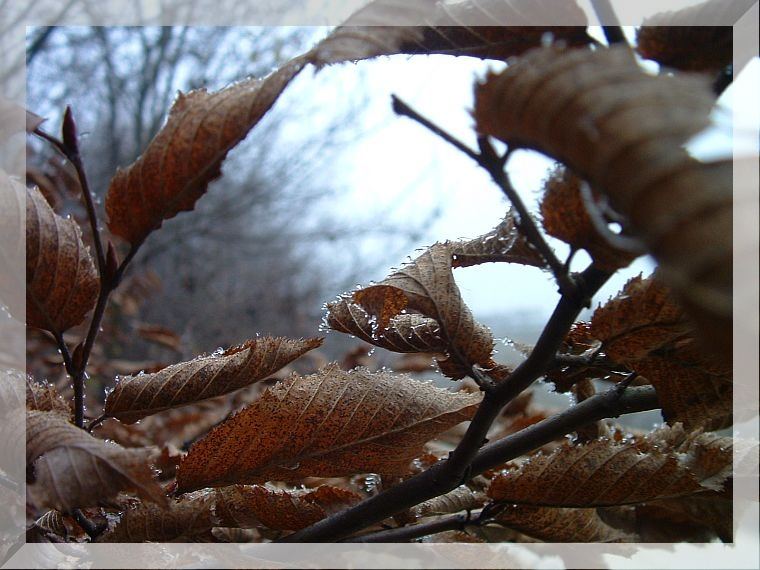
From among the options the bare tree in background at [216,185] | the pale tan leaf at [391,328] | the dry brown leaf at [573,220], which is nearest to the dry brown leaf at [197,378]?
the pale tan leaf at [391,328]

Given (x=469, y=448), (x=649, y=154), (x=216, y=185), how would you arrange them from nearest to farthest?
(x=649, y=154)
(x=469, y=448)
(x=216, y=185)

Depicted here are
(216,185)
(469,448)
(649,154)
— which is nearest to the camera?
(649,154)

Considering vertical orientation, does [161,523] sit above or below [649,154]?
below

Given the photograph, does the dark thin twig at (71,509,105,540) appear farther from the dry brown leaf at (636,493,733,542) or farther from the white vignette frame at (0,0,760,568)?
the dry brown leaf at (636,493,733,542)

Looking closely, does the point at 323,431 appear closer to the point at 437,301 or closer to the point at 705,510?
the point at 437,301

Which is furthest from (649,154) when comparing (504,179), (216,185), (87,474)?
(216,185)

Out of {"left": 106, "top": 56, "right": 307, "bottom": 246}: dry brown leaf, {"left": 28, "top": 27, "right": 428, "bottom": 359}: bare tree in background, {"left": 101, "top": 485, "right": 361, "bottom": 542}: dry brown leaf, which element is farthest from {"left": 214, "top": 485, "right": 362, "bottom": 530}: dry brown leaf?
{"left": 28, "top": 27, "right": 428, "bottom": 359}: bare tree in background

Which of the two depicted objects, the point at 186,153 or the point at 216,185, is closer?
the point at 186,153

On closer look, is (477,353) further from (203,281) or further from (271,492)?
(203,281)
